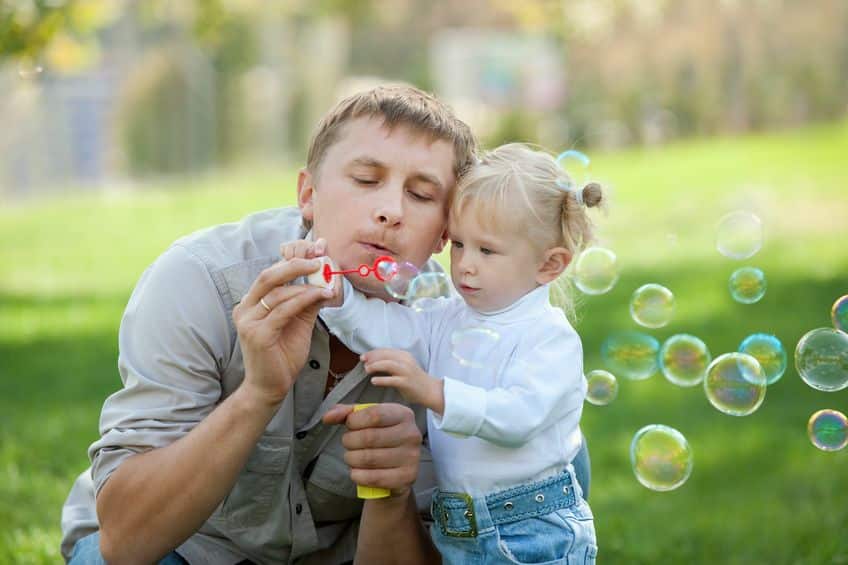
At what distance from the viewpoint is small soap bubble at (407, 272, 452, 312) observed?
2.41m

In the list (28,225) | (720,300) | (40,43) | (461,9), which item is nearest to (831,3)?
(720,300)

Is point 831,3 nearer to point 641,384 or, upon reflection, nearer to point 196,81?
point 196,81

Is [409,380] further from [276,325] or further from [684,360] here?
[684,360]

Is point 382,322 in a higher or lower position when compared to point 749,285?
higher

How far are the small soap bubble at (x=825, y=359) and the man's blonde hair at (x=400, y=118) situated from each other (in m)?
1.04

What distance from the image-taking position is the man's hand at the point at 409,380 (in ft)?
7.04

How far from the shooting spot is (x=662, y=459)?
2754 millimetres

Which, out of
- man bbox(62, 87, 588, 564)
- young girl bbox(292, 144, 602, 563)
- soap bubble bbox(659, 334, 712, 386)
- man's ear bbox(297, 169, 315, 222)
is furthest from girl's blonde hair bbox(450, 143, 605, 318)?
soap bubble bbox(659, 334, 712, 386)

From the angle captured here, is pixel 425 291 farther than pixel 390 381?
Yes

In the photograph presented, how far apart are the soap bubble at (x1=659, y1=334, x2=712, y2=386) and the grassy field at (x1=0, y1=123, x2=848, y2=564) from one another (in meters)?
0.27

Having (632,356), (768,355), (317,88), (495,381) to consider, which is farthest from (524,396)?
(317,88)

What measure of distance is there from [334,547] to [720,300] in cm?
491

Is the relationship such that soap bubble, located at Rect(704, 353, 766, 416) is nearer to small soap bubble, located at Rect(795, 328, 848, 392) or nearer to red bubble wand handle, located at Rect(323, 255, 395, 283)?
small soap bubble, located at Rect(795, 328, 848, 392)

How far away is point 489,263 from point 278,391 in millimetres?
517
